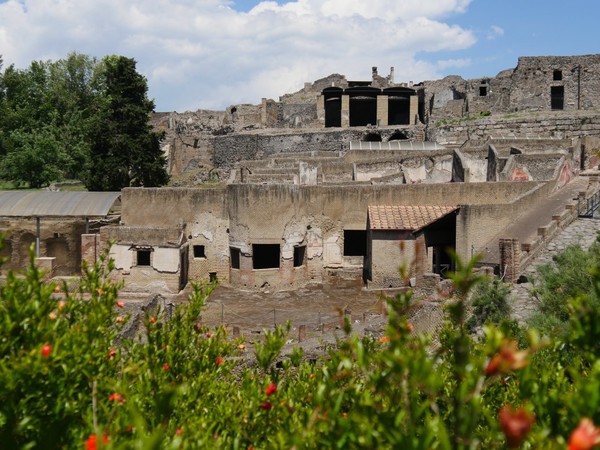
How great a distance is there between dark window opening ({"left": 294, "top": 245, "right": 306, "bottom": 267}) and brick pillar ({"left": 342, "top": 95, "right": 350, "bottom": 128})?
725 inches

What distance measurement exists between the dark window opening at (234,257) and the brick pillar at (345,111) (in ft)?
61.6

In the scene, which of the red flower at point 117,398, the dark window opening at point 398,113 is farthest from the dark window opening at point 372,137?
the red flower at point 117,398

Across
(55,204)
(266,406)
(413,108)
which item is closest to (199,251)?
(55,204)

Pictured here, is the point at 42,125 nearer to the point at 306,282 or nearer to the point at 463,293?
the point at 306,282

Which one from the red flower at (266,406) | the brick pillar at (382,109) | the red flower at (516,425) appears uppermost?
the brick pillar at (382,109)

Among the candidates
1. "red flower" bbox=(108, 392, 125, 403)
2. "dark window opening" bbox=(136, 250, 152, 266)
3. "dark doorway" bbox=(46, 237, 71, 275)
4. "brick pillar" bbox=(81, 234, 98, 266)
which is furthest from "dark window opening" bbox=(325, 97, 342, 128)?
"red flower" bbox=(108, 392, 125, 403)

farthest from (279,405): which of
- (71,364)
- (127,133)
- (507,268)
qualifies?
(127,133)

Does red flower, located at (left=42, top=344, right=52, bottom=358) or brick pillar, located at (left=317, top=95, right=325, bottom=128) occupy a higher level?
brick pillar, located at (left=317, top=95, right=325, bottom=128)

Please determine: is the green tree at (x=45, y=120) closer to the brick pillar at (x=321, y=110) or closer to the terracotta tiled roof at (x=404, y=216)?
the brick pillar at (x=321, y=110)

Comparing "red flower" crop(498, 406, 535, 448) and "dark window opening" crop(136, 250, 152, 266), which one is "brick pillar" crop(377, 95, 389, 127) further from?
"red flower" crop(498, 406, 535, 448)

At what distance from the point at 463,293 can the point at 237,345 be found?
5.17 meters

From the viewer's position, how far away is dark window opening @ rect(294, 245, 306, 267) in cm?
2411

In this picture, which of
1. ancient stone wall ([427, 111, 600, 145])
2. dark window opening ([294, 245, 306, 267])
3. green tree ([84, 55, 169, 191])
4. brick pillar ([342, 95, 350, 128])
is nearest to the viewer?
dark window opening ([294, 245, 306, 267])

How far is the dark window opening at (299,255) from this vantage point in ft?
79.1
